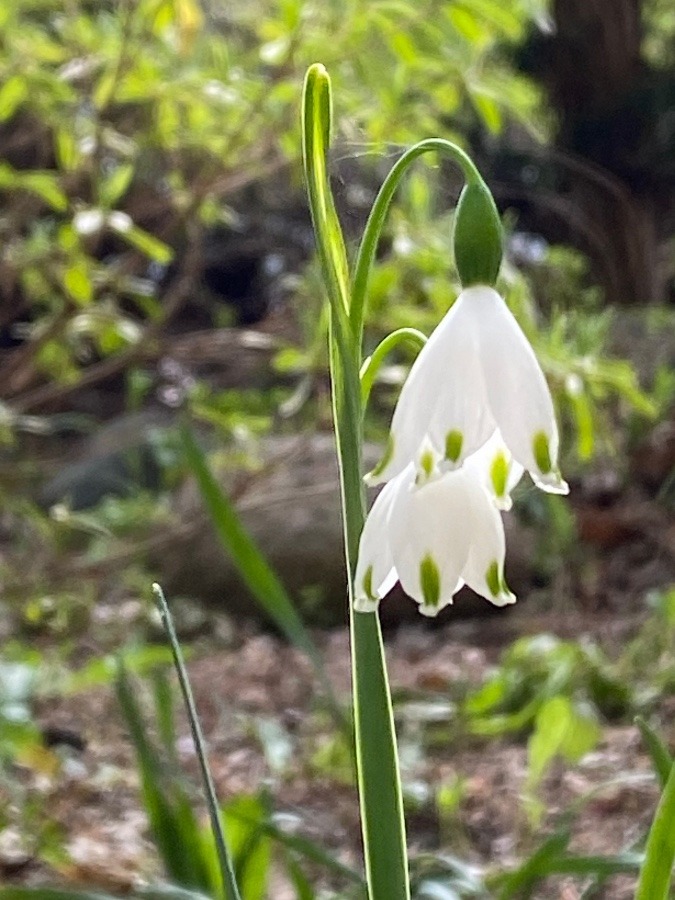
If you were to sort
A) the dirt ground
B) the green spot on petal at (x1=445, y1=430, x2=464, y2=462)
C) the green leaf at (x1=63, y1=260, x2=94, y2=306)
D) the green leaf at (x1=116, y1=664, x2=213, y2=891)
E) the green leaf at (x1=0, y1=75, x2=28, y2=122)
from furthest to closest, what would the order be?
the green leaf at (x1=63, y1=260, x2=94, y2=306), the green leaf at (x1=0, y1=75, x2=28, y2=122), the dirt ground, the green leaf at (x1=116, y1=664, x2=213, y2=891), the green spot on petal at (x1=445, y1=430, x2=464, y2=462)

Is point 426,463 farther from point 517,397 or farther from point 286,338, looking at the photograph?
point 286,338

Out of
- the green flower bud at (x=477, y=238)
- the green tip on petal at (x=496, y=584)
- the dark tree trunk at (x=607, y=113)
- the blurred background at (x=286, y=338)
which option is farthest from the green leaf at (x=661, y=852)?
the dark tree trunk at (x=607, y=113)

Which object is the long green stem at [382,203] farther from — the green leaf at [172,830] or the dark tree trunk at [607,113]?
the dark tree trunk at [607,113]

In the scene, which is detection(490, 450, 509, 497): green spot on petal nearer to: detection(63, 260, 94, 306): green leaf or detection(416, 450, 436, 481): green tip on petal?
detection(416, 450, 436, 481): green tip on petal

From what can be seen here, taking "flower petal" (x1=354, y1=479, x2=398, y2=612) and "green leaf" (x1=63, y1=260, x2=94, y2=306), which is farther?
"green leaf" (x1=63, y1=260, x2=94, y2=306)

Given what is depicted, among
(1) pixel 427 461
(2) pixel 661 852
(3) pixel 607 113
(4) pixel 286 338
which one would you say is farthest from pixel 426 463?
(3) pixel 607 113

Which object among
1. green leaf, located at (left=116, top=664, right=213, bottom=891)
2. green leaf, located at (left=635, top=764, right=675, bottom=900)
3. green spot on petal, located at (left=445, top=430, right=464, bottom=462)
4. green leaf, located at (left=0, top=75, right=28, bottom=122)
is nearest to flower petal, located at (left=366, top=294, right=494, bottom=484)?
green spot on petal, located at (left=445, top=430, right=464, bottom=462)

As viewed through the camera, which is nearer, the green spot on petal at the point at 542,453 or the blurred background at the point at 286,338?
the green spot on petal at the point at 542,453
